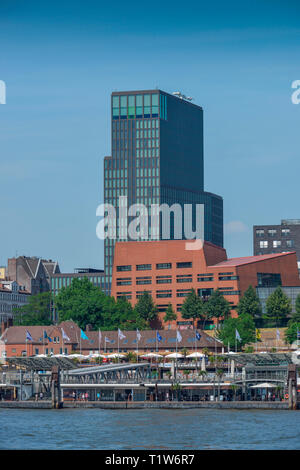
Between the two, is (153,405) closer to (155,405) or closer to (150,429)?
(155,405)

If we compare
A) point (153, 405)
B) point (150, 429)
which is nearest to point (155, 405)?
point (153, 405)

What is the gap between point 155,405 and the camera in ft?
518

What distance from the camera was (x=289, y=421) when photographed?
129 meters

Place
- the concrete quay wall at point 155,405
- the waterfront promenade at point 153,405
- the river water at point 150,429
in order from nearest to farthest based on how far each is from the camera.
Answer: the river water at point 150,429 → the concrete quay wall at point 155,405 → the waterfront promenade at point 153,405

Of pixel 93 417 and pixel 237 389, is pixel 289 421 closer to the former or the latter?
pixel 93 417

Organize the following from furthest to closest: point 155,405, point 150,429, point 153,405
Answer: point 153,405, point 155,405, point 150,429

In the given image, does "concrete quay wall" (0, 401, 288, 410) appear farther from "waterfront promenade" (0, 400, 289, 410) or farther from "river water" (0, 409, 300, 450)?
"river water" (0, 409, 300, 450)

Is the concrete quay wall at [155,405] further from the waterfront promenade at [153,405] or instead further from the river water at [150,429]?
the river water at [150,429]

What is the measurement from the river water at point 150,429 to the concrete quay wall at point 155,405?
482 centimetres

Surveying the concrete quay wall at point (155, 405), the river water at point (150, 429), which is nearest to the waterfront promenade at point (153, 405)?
the concrete quay wall at point (155, 405)

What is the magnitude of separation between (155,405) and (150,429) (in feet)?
122

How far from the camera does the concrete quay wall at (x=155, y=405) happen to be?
152 meters
